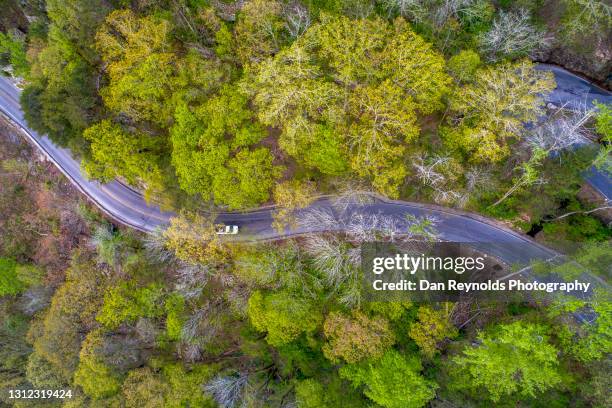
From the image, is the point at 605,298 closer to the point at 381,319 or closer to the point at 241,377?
the point at 381,319

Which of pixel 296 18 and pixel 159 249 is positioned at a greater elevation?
pixel 296 18

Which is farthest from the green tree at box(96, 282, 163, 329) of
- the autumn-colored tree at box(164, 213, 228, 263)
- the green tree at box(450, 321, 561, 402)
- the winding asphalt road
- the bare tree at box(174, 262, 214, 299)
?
the green tree at box(450, 321, 561, 402)

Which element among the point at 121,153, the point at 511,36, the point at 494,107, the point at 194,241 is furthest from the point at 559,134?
the point at 121,153

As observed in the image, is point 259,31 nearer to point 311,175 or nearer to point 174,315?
point 311,175

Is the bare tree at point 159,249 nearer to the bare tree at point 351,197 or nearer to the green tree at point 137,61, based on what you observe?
the green tree at point 137,61

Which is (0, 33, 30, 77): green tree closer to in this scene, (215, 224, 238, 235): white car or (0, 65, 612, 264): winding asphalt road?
(0, 65, 612, 264): winding asphalt road

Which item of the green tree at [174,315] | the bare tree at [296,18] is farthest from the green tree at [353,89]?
the green tree at [174,315]

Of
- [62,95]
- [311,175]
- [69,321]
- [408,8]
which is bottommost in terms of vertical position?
[69,321]
